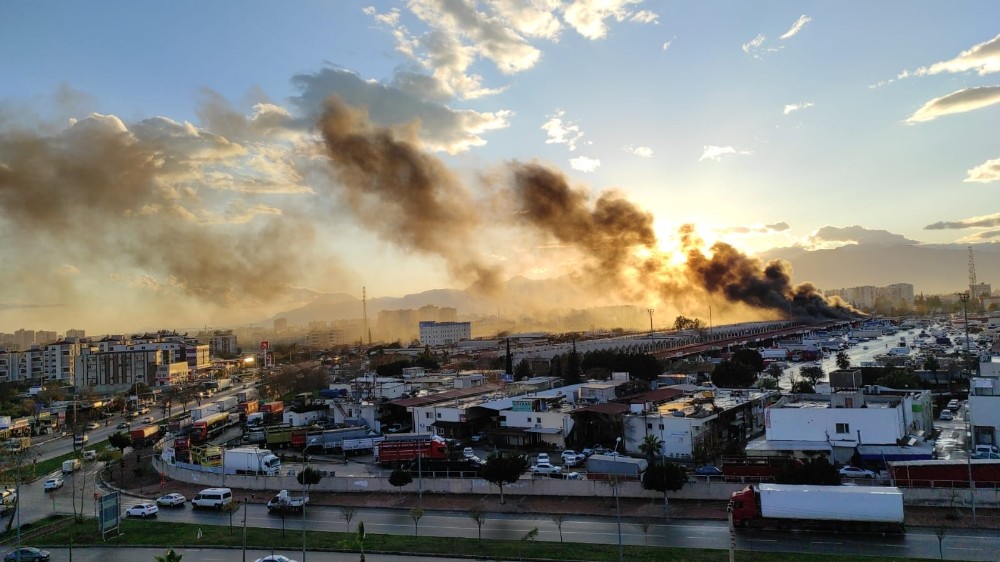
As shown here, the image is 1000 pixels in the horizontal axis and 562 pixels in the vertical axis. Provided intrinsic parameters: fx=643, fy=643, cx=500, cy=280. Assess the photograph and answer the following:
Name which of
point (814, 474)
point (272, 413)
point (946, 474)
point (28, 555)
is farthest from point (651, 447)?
point (272, 413)

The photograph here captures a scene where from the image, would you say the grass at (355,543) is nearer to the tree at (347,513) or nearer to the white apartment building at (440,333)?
the tree at (347,513)

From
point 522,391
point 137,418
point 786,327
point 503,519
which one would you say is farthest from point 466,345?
point 503,519

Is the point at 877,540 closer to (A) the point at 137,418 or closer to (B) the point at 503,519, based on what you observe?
(B) the point at 503,519

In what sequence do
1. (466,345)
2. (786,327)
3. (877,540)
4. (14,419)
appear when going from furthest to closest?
(466,345)
(786,327)
(14,419)
(877,540)

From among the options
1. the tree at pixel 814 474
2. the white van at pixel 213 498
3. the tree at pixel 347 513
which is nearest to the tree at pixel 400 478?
the tree at pixel 347 513

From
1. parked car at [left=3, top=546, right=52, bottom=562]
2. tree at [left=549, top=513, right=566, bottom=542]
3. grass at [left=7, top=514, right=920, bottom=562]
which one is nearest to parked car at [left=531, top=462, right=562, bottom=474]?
tree at [left=549, top=513, right=566, bottom=542]

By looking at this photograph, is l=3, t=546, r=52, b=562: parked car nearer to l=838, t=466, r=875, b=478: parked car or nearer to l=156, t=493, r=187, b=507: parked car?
l=156, t=493, r=187, b=507: parked car

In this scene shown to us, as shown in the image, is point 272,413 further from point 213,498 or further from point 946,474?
point 946,474

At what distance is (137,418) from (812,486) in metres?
50.7

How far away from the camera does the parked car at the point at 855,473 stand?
20391 millimetres

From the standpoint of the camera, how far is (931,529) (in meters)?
15.8

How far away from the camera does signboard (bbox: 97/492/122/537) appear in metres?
18.4

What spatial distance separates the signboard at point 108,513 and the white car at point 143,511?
194 centimetres

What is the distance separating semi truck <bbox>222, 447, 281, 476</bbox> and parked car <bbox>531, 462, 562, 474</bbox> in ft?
34.4
